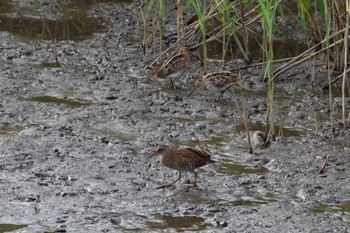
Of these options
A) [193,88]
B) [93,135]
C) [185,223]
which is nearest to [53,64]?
[193,88]

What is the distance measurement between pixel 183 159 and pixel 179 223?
2.96 feet

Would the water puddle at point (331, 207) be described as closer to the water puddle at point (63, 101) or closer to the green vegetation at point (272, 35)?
the green vegetation at point (272, 35)

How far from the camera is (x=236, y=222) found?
710 centimetres

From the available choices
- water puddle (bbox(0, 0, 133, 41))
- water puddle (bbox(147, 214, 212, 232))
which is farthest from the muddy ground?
water puddle (bbox(0, 0, 133, 41))

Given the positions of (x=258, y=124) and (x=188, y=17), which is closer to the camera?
(x=258, y=124)

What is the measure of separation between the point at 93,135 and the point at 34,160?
0.93 metres

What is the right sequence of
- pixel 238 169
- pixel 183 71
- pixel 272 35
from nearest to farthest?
pixel 238 169, pixel 272 35, pixel 183 71

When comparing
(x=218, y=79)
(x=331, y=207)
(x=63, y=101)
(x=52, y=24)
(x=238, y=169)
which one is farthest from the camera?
(x=52, y=24)

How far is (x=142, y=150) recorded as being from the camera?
8.86 metres

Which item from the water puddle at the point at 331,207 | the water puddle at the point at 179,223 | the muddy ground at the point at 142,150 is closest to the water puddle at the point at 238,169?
the muddy ground at the point at 142,150

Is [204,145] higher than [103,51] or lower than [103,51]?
lower

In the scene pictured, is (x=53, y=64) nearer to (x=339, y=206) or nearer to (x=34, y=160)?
(x=34, y=160)

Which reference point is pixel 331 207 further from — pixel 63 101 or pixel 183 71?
pixel 183 71

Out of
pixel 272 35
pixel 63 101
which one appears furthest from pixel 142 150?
pixel 272 35
